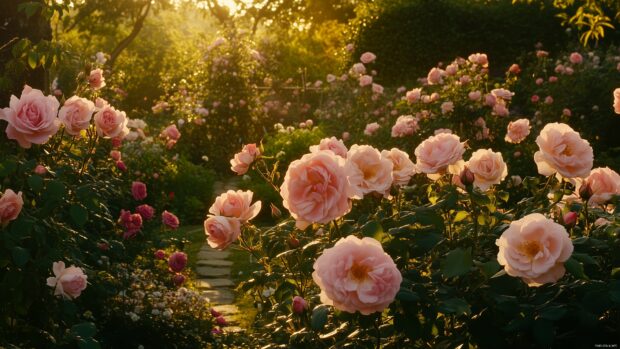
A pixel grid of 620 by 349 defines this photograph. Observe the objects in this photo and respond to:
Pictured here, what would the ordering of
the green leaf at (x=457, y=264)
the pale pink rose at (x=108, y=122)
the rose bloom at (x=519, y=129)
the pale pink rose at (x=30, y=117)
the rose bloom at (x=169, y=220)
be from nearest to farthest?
1. the green leaf at (x=457, y=264)
2. the pale pink rose at (x=30, y=117)
3. the pale pink rose at (x=108, y=122)
4. the rose bloom at (x=519, y=129)
5. the rose bloom at (x=169, y=220)

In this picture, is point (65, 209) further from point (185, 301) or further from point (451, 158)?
point (451, 158)

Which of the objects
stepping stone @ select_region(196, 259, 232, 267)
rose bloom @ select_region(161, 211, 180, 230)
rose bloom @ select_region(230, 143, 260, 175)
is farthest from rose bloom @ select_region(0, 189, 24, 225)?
stepping stone @ select_region(196, 259, 232, 267)

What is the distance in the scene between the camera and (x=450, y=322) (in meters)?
2.42

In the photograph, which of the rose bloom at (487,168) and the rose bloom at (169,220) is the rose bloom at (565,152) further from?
the rose bloom at (169,220)

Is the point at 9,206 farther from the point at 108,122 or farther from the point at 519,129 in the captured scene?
the point at 519,129

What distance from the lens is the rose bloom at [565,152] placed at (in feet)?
8.08

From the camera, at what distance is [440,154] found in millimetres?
2652

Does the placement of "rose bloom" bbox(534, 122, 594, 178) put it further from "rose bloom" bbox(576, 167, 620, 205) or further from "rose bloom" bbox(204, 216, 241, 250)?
"rose bloom" bbox(204, 216, 241, 250)

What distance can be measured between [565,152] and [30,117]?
206cm

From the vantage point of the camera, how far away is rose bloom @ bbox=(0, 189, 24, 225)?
8.73 feet

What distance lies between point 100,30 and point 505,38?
45.2 feet

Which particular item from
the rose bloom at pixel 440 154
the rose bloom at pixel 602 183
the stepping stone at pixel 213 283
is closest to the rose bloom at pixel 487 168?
A: the rose bloom at pixel 440 154

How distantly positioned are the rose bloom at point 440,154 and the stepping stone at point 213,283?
12.1 ft

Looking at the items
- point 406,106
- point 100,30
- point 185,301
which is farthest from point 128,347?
point 100,30
